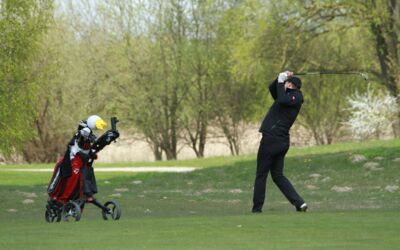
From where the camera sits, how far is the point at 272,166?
18.8 meters

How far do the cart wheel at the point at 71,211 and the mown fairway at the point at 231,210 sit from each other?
24cm

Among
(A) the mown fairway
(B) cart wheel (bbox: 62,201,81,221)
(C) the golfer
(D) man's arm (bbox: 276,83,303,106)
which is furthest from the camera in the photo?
(C) the golfer

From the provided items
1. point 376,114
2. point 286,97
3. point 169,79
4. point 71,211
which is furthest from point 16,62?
point 169,79

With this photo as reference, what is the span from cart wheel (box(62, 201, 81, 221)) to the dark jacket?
10.0ft

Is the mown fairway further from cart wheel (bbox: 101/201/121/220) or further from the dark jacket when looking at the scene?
the dark jacket

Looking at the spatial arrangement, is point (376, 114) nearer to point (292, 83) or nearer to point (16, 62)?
point (16, 62)

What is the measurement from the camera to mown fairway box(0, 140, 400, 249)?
1319 centimetres

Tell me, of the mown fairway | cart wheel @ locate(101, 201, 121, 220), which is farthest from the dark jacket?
cart wheel @ locate(101, 201, 121, 220)

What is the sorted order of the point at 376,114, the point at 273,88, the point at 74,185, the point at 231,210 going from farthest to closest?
the point at 376,114 < the point at 231,210 < the point at 273,88 < the point at 74,185

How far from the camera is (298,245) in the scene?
40.9 feet

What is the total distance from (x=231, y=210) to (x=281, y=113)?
3.24 metres

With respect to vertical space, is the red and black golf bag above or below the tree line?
below

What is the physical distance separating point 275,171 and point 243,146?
45782mm

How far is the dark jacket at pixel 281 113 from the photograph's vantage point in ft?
60.3
